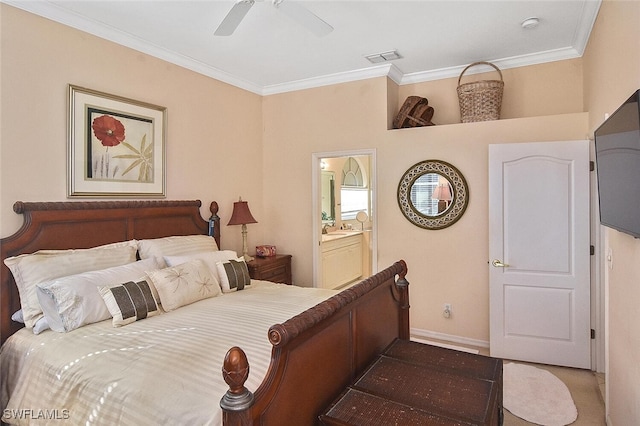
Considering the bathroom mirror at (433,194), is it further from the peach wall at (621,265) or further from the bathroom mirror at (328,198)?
the bathroom mirror at (328,198)

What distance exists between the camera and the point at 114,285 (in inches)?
93.7

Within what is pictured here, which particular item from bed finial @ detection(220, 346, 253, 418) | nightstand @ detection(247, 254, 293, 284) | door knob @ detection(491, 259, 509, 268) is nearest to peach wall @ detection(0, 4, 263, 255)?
nightstand @ detection(247, 254, 293, 284)

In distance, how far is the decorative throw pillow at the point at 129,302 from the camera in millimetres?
2277

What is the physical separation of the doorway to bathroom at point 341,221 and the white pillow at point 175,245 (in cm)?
144

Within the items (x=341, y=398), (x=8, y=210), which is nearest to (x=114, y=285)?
(x=8, y=210)

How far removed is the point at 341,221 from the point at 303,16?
465 centimetres

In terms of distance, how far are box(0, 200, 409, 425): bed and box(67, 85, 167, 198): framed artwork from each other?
0.73 ft

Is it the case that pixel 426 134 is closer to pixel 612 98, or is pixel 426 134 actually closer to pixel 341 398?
pixel 612 98

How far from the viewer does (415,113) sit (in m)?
4.00

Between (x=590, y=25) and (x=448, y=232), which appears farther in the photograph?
(x=448, y=232)

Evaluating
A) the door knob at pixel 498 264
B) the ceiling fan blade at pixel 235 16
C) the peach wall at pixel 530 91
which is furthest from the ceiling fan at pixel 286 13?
the door knob at pixel 498 264

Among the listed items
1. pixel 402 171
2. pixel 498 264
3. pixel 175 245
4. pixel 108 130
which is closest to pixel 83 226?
pixel 175 245

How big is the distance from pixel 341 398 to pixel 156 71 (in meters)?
3.13

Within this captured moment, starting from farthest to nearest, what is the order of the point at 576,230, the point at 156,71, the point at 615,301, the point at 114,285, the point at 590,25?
the point at 156,71 → the point at 576,230 → the point at 590,25 → the point at 114,285 → the point at 615,301
